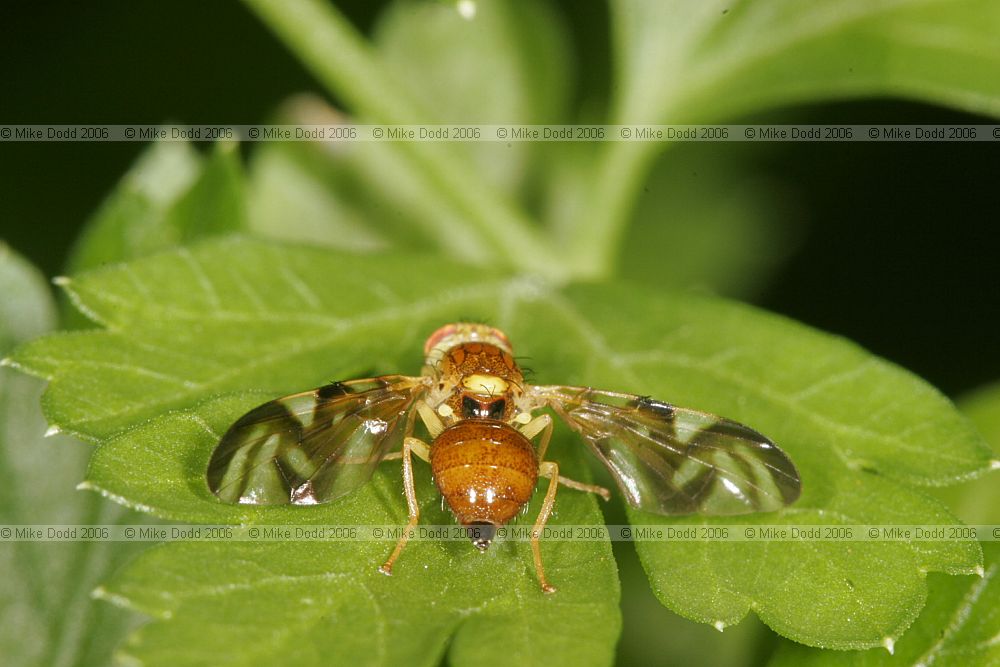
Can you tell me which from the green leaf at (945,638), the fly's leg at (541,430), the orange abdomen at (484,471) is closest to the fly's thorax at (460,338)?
the fly's leg at (541,430)

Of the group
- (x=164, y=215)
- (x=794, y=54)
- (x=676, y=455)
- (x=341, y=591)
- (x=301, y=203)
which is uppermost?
(x=301, y=203)

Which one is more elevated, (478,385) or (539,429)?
(478,385)

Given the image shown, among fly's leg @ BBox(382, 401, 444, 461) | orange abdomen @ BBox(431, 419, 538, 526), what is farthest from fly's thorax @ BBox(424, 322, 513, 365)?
orange abdomen @ BBox(431, 419, 538, 526)

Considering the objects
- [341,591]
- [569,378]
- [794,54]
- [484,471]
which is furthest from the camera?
[794,54]

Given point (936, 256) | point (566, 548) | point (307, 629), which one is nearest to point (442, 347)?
point (566, 548)

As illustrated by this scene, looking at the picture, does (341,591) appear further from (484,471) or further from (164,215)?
(164,215)

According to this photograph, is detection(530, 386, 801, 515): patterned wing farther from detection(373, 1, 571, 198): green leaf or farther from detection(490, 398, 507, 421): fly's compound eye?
detection(373, 1, 571, 198): green leaf

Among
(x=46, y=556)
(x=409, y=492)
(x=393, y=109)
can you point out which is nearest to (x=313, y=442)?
(x=409, y=492)

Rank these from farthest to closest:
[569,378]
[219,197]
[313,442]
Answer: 1. [219,197]
2. [569,378]
3. [313,442]

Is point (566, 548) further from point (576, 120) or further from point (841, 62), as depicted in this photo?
point (576, 120)
